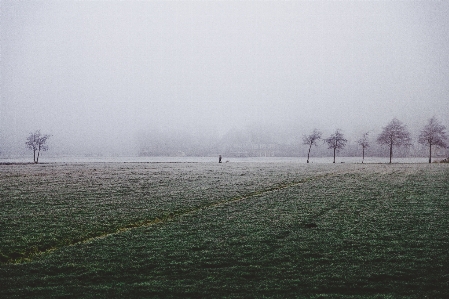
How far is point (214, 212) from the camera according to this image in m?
21.8

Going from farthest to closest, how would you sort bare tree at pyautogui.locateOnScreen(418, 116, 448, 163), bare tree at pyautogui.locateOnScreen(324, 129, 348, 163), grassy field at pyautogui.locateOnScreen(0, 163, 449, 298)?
bare tree at pyautogui.locateOnScreen(324, 129, 348, 163), bare tree at pyautogui.locateOnScreen(418, 116, 448, 163), grassy field at pyautogui.locateOnScreen(0, 163, 449, 298)

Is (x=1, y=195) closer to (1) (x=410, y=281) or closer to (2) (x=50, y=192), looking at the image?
(2) (x=50, y=192)

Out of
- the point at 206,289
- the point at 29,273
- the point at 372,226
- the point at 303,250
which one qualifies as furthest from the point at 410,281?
the point at 29,273

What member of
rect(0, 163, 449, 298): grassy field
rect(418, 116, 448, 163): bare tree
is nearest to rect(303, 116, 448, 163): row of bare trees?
rect(418, 116, 448, 163): bare tree

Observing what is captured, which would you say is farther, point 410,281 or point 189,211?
point 189,211

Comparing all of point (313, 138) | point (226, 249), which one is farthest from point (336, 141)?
point (226, 249)

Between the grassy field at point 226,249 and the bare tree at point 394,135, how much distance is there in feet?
289

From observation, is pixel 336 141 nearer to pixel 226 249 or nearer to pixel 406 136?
pixel 406 136

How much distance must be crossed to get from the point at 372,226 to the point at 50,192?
26.7m

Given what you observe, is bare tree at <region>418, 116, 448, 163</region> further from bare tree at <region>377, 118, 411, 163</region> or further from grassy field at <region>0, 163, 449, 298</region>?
grassy field at <region>0, 163, 449, 298</region>

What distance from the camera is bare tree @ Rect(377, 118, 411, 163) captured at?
106438 mm

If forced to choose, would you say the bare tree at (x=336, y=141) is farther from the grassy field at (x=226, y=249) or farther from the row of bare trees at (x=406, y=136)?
the grassy field at (x=226, y=249)

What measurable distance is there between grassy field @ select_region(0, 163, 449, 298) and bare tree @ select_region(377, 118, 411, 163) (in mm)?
88189

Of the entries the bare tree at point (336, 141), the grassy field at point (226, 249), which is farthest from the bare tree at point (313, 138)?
the grassy field at point (226, 249)
